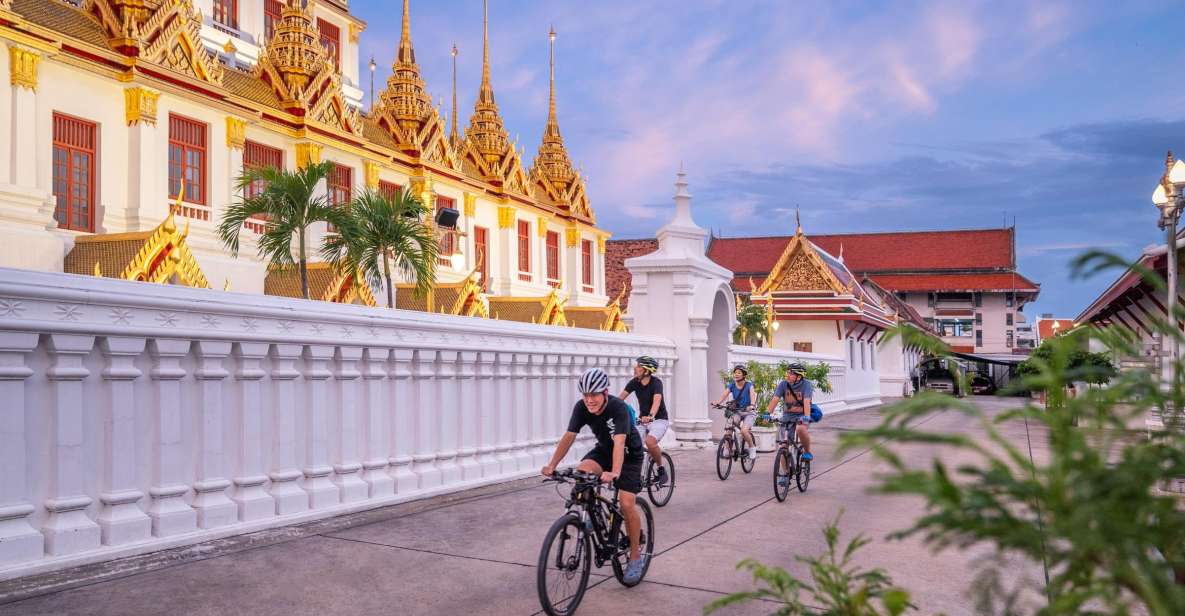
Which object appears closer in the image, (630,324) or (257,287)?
(630,324)

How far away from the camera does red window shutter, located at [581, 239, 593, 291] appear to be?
43.3 meters

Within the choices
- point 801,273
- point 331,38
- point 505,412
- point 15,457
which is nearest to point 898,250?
point 801,273

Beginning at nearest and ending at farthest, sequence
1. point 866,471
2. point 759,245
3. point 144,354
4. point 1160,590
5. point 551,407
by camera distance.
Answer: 1. point 1160,590
2. point 144,354
3. point 551,407
4. point 866,471
5. point 759,245

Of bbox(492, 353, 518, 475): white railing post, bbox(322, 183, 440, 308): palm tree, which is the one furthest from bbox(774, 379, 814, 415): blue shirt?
bbox(322, 183, 440, 308): palm tree

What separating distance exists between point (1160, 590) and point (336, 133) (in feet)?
87.4

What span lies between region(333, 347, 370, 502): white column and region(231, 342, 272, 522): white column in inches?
37.6

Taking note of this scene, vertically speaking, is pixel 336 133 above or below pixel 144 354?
above

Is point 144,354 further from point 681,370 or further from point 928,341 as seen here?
point 681,370

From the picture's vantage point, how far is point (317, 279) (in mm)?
22234

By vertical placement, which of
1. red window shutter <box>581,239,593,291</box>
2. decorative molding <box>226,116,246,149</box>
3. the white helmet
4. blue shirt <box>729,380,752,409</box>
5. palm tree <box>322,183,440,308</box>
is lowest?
blue shirt <box>729,380,752,409</box>

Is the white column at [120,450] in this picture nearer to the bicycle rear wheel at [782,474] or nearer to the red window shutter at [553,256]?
the bicycle rear wheel at [782,474]

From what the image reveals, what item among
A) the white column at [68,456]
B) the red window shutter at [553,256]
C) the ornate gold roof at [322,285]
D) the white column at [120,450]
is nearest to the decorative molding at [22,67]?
the ornate gold roof at [322,285]

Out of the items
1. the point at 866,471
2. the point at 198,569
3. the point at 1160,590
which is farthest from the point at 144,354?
the point at 866,471

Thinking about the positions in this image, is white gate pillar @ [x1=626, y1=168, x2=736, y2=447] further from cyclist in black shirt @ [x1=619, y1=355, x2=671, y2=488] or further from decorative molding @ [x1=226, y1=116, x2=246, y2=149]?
decorative molding @ [x1=226, y1=116, x2=246, y2=149]
